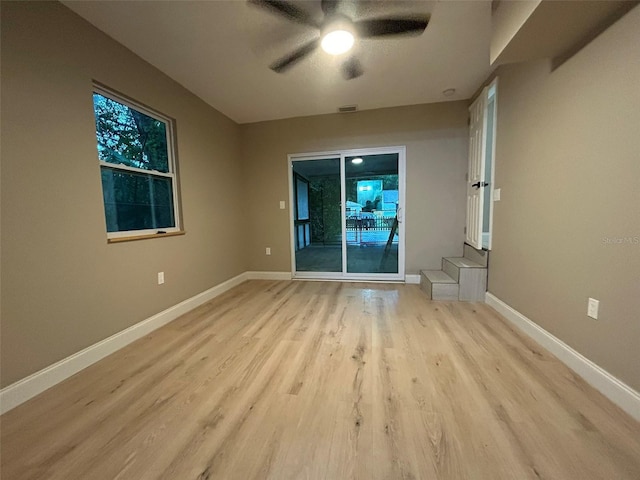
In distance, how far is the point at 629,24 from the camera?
126 centimetres

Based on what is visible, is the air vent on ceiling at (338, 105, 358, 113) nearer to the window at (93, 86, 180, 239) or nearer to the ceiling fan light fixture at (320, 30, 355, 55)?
the ceiling fan light fixture at (320, 30, 355, 55)

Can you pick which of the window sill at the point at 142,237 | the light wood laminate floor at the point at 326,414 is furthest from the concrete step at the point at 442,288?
the window sill at the point at 142,237

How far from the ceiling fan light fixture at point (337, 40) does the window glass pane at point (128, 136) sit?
1.84m

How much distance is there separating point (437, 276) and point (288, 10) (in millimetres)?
3099

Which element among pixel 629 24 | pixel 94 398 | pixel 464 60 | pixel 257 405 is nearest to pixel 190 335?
pixel 94 398

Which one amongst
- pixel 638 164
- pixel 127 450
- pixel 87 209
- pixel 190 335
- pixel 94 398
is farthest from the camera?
pixel 190 335

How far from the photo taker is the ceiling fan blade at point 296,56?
1.97 meters

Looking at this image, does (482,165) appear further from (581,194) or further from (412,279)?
(412,279)

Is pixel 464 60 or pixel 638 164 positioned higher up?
pixel 464 60

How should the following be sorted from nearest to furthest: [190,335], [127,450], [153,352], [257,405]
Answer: [127,450] → [257,405] → [153,352] → [190,335]

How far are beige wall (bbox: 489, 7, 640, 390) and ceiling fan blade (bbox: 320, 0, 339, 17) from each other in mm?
1551

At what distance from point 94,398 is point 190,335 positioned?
79 cm

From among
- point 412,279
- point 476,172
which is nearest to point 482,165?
point 476,172

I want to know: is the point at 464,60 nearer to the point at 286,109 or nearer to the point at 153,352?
the point at 286,109
